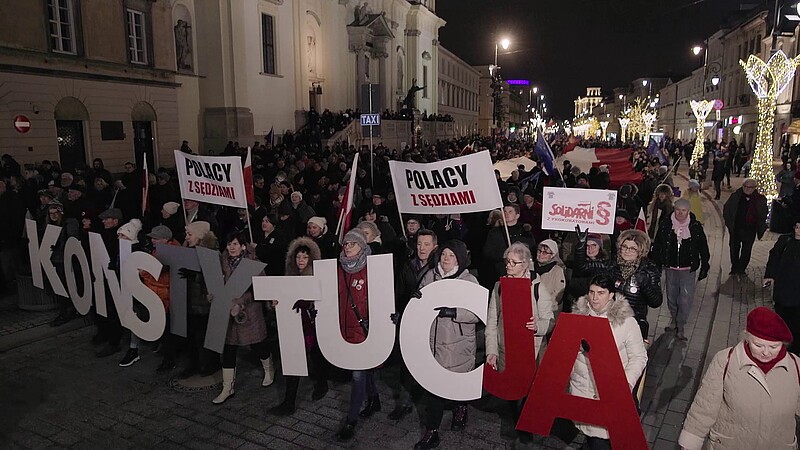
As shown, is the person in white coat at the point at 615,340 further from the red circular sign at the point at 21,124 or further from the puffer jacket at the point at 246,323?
the red circular sign at the point at 21,124

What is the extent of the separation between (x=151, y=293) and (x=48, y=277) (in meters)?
2.29

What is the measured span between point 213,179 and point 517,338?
15.5 ft

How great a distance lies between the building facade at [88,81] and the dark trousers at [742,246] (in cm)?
1728

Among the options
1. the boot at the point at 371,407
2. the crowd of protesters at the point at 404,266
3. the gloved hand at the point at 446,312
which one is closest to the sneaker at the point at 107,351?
the crowd of protesters at the point at 404,266

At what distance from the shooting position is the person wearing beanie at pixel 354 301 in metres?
5.09

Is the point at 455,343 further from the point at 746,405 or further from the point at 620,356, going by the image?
the point at 746,405

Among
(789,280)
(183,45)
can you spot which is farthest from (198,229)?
(183,45)

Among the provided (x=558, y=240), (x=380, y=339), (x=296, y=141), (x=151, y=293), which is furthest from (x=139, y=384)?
(x=296, y=141)

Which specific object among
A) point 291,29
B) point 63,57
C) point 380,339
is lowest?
point 380,339

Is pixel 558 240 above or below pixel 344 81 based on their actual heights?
below

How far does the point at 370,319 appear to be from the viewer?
5023mm

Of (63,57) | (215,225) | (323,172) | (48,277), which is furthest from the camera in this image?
(63,57)

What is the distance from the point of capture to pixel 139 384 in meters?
6.10

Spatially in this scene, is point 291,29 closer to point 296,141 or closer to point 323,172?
point 296,141
